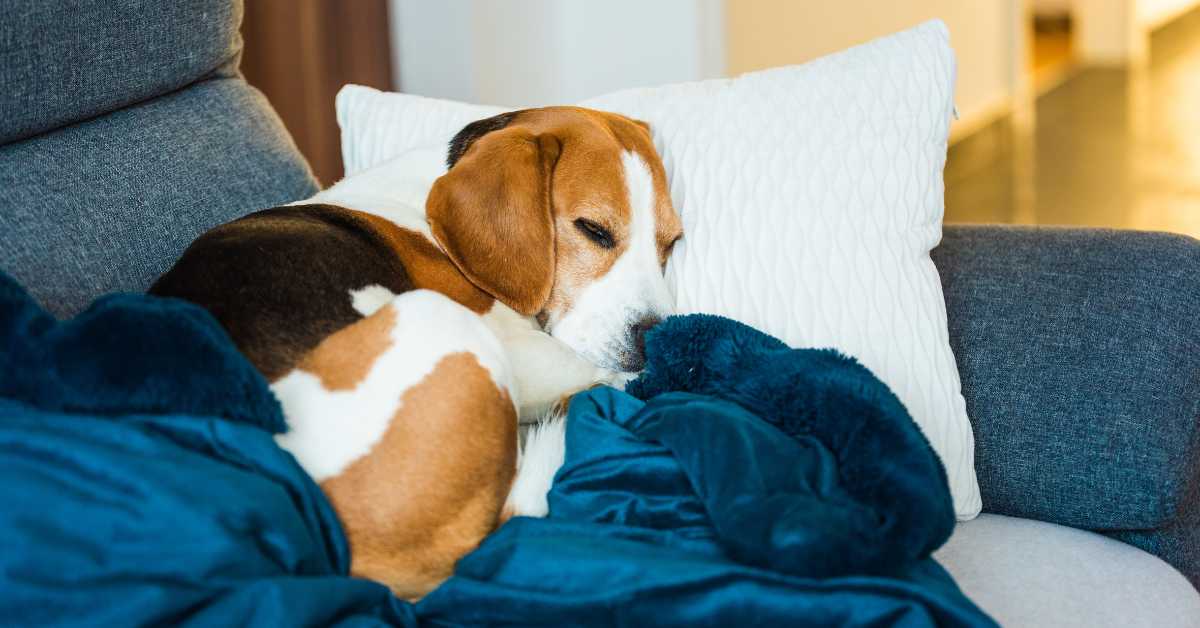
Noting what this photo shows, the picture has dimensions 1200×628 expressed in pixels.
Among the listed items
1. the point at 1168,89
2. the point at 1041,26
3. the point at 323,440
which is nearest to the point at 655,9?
the point at 323,440

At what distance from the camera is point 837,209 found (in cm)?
169

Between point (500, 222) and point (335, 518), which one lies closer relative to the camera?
point (335, 518)

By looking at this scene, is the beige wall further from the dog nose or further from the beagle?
the dog nose

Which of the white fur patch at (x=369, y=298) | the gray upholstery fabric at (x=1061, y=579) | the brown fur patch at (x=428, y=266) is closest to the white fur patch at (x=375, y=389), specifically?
the white fur patch at (x=369, y=298)

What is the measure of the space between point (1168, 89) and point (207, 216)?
22.4ft

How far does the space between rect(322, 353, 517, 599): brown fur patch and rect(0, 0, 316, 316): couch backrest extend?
23.7 inches

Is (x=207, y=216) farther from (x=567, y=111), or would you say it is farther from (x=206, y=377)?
(x=206, y=377)

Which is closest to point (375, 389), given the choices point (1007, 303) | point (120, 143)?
point (120, 143)

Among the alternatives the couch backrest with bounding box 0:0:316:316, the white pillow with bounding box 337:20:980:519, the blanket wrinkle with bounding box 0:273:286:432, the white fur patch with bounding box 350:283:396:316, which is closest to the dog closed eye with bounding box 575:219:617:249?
the white pillow with bounding box 337:20:980:519

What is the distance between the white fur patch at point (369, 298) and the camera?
150 cm

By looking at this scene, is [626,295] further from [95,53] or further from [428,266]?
[95,53]

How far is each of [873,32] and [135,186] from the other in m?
4.75

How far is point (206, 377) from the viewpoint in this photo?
1189 millimetres

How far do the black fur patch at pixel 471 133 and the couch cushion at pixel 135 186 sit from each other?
0.34m
